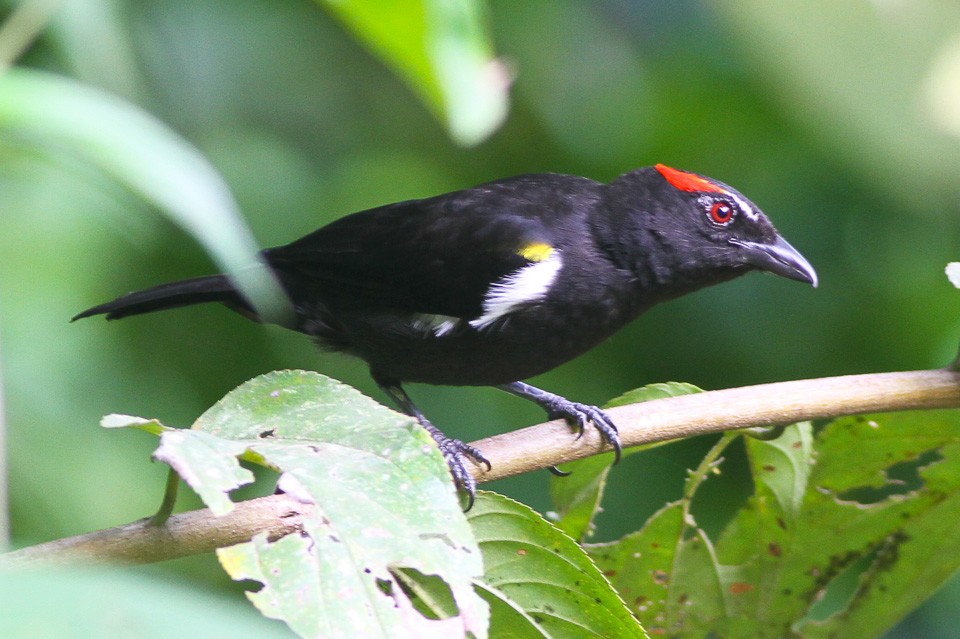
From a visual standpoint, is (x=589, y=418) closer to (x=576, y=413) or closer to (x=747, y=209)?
(x=576, y=413)

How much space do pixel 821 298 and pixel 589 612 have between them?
111 inches

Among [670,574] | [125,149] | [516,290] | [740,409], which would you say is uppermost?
[125,149]

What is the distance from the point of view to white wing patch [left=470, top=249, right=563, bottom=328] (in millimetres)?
2834

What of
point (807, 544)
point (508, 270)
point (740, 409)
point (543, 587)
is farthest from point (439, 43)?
point (508, 270)

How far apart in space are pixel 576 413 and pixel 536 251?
0.49 m

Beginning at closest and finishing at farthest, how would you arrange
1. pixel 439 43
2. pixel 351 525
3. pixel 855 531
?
pixel 439 43 → pixel 351 525 → pixel 855 531

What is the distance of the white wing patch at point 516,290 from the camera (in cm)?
283

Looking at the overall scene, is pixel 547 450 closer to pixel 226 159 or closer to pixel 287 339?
pixel 287 339

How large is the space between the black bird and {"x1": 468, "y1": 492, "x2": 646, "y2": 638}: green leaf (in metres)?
0.92

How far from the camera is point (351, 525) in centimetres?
135

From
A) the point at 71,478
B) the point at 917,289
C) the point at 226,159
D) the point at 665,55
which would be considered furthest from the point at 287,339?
the point at 917,289

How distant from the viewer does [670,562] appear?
91.5 inches

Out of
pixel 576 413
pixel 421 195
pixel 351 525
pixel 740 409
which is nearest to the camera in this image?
pixel 351 525

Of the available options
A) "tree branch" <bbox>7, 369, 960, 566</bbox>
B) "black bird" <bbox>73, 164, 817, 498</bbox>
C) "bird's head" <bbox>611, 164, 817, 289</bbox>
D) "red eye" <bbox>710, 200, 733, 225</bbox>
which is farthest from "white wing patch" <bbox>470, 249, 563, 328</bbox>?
"tree branch" <bbox>7, 369, 960, 566</bbox>
